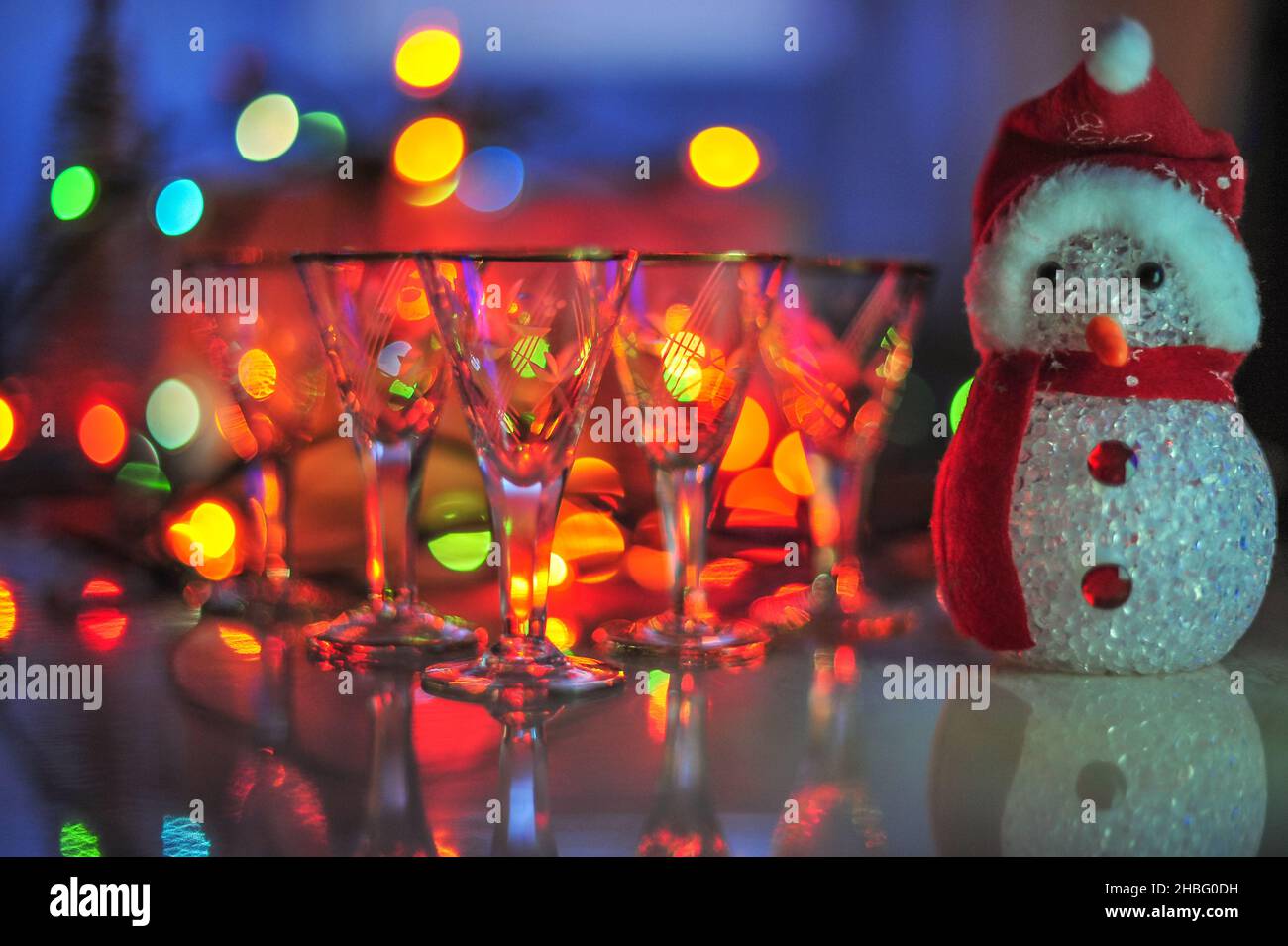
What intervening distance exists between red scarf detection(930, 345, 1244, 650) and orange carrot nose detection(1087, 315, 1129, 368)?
0.06 ft

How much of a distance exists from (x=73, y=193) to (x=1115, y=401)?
787 mm

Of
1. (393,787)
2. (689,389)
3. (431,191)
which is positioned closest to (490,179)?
(431,191)

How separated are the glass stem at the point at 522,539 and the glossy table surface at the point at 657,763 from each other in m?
0.05

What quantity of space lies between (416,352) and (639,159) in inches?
19.6

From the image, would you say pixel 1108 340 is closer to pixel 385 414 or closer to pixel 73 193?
pixel 385 414

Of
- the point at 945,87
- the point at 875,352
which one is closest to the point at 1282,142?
the point at 945,87

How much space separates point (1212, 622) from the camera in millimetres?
587

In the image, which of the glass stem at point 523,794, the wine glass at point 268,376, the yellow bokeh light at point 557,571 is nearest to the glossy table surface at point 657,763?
the glass stem at point 523,794

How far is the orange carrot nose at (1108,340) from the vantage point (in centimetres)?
56

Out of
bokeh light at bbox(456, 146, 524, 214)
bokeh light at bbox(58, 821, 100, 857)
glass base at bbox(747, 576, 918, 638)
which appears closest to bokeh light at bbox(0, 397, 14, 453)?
bokeh light at bbox(456, 146, 524, 214)

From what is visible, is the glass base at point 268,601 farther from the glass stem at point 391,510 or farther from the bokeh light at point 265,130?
the bokeh light at point 265,130

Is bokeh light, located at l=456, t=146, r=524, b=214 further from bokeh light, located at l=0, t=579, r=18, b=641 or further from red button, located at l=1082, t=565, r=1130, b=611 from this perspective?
red button, located at l=1082, t=565, r=1130, b=611

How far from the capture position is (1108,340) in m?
0.56

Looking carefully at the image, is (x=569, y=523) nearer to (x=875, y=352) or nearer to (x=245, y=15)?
(x=875, y=352)
